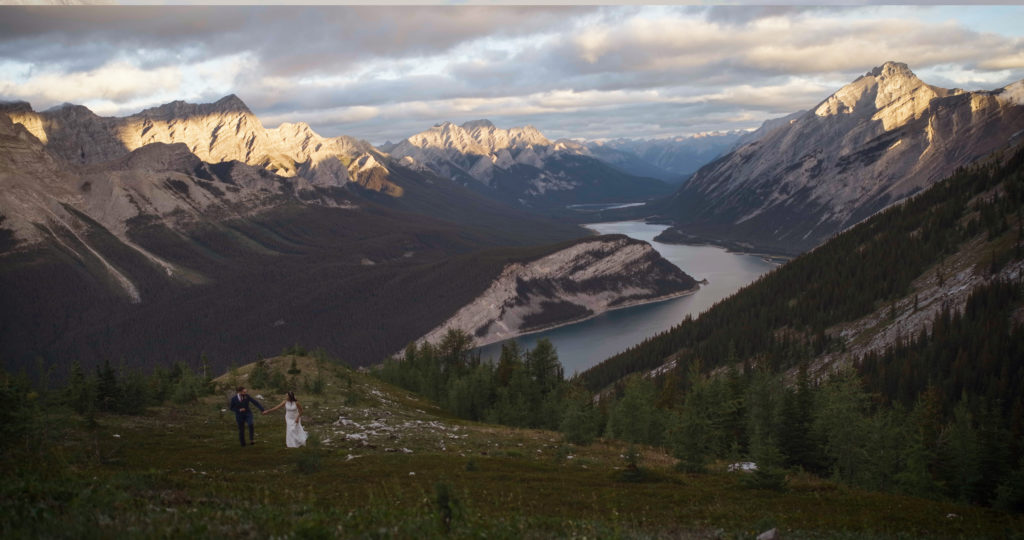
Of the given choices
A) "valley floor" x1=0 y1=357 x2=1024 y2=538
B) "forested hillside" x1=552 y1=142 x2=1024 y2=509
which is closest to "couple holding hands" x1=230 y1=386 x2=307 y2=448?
"valley floor" x1=0 y1=357 x2=1024 y2=538

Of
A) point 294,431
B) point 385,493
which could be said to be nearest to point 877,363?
point 294,431

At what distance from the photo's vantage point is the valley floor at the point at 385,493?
13266 millimetres

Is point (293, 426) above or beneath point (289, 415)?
beneath

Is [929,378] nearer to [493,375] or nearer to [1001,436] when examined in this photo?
[1001,436]

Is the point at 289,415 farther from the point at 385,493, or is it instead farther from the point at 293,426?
the point at 385,493

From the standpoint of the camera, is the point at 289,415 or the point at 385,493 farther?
the point at 289,415

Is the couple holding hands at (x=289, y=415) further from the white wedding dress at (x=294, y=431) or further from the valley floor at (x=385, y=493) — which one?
the valley floor at (x=385, y=493)

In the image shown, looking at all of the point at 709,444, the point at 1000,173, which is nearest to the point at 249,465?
the point at 709,444

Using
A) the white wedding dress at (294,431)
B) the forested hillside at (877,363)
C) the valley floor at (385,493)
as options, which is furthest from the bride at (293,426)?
the forested hillside at (877,363)

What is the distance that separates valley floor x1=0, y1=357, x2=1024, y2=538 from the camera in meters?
13.3

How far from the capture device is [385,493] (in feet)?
64.8

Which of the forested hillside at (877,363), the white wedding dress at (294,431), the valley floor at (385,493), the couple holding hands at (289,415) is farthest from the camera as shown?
the forested hillside at (877,363)

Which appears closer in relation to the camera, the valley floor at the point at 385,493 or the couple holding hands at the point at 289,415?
the valley floor at the point at 385,493

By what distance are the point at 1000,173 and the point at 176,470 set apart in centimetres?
18063
